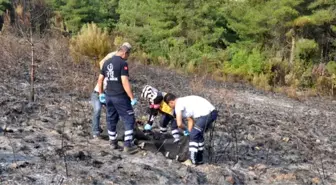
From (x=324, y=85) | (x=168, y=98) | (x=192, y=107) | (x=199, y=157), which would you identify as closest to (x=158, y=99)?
(x=168, y=98)

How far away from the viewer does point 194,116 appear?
261 inches

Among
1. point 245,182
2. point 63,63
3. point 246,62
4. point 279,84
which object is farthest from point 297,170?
point 246,62

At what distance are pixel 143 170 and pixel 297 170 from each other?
2.71 metres

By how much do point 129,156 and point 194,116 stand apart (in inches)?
44.1

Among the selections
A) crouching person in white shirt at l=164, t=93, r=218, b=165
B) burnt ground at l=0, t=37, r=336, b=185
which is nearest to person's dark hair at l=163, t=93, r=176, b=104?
crouching person in white shirt at l=164, t=93, r=218, b=165

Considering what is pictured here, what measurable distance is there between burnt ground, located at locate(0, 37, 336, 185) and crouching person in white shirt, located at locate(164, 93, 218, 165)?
258mm

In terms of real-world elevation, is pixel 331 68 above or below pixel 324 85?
above

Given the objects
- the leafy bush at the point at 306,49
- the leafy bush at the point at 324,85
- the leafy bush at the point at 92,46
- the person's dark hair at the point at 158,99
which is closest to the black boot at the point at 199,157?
the person's dark hair at the point at 158,99

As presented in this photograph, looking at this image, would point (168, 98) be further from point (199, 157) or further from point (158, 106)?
point (199, 157)

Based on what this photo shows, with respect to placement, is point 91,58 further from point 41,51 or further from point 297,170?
point 297,170

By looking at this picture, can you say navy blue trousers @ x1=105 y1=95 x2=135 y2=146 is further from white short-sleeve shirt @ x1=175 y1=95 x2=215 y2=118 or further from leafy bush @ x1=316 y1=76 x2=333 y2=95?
leafy bush @ x1=316 y1=76 x2=333 y2=95

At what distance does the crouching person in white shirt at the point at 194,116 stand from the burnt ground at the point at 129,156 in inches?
10.1

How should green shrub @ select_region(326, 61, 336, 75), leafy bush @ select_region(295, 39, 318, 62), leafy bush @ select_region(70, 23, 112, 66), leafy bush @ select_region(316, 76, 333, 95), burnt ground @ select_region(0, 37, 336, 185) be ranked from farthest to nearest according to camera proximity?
1. leafy bush @ select_region(295, 39, 318, 62)
2. green shrub @ select_region(326, 61, 336, 75)
3. leafy bush @ select_region(316, 76, 333, 95)
4. leafy bush @ select_region(70, 23, 112, 66)
5. burnt ground @ select_region(0, 37, 336, 185)

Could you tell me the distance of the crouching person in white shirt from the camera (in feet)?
21.4
